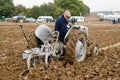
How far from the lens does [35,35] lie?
10039 mm

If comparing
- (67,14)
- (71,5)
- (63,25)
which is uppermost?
(67,14)

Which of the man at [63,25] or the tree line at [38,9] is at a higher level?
the man at [63,25]

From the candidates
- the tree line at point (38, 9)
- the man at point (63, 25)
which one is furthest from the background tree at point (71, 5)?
the man at point (63, 25)

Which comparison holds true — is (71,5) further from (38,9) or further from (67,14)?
(67,14)

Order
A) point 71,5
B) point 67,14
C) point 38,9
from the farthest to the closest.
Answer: point 71,5, point 38,9, point 67,14

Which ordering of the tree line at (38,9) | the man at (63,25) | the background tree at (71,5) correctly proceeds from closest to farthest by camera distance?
1. the man at (63,25)
2. the tree line at (38,9)
3. the background tree at (71,5)

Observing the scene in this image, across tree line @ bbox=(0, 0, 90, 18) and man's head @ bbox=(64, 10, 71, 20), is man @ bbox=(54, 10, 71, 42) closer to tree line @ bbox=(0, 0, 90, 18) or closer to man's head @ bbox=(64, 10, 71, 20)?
man's head @ bbox=(64, 10, 71, 20)

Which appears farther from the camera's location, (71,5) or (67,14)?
(71,5)

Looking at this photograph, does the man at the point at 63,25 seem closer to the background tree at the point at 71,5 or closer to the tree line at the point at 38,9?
the tree line at the point at 38,9

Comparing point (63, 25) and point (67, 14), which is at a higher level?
point (67, 14)

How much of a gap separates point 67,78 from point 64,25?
2460 mm

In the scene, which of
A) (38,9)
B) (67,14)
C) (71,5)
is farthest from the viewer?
(71,5)

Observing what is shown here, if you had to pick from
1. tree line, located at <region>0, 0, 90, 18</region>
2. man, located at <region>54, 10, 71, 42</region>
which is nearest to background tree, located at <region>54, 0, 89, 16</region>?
tree line, located at <region>0, 0, 90, 18</region>

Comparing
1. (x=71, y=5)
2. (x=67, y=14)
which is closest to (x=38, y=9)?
(x=71, y=5)
